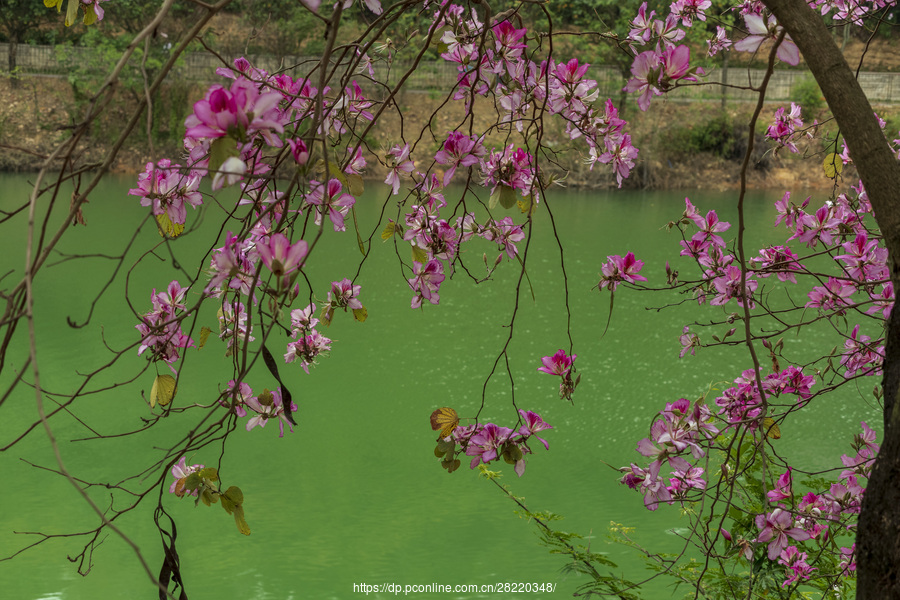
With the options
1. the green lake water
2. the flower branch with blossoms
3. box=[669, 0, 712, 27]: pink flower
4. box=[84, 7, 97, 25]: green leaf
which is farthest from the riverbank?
box=[84, 7, 97, 25]: green leaf

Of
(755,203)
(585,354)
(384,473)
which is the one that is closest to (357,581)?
(384,473)

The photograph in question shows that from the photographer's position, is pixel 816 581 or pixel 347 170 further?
pixel 816 581

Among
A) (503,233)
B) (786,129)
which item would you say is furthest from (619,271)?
(786,129)

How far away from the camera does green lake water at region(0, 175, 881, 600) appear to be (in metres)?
2.77

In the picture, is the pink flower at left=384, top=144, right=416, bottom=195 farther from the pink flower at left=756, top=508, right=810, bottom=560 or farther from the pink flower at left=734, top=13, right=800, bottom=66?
the pink flower at left=756, top=508, right=810, bottom=560

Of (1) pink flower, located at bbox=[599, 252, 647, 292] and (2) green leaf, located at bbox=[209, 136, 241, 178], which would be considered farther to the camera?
(1) pink flower, located at bbox=[599, 252, 647, 292]

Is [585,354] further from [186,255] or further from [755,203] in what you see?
[755,203]

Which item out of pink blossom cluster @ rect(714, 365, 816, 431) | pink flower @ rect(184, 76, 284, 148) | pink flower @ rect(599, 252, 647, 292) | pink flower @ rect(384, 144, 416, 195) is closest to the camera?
pink flower @ rect(184, 76, 284, 148)

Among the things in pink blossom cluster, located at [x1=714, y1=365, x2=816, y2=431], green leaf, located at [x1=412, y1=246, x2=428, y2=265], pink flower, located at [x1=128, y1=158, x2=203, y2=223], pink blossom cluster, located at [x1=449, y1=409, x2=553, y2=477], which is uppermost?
pink flower, located at [x1=128, y1=158, x2=203, y2=223]

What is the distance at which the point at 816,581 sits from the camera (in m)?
1.65

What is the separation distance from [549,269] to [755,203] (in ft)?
17.1

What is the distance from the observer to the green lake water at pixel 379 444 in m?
2.77

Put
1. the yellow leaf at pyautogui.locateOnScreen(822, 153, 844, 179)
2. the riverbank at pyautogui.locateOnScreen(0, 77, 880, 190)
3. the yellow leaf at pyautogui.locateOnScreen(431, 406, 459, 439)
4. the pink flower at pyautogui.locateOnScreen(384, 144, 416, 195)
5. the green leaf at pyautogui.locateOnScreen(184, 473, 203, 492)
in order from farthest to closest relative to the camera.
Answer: the riverbank at pyautogui.locateOnScreen(0, 77, 880, 190)
the yellow leaf at pyautogui.locateOnScreen(822, 153, 844, 179)
the pink flower at pyautogui.locateOnScreen(384, 144, 416, 195)
the yellow leaf at pyautogui.locateOnScreen(431, 406, 459, 439)
the green leaf at pyautogui.locateOnScreen(184, 473, 203, 492)

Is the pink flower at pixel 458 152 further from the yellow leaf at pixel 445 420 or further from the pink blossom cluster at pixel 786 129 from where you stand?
the pink blossom cluster at pixel 786 129
